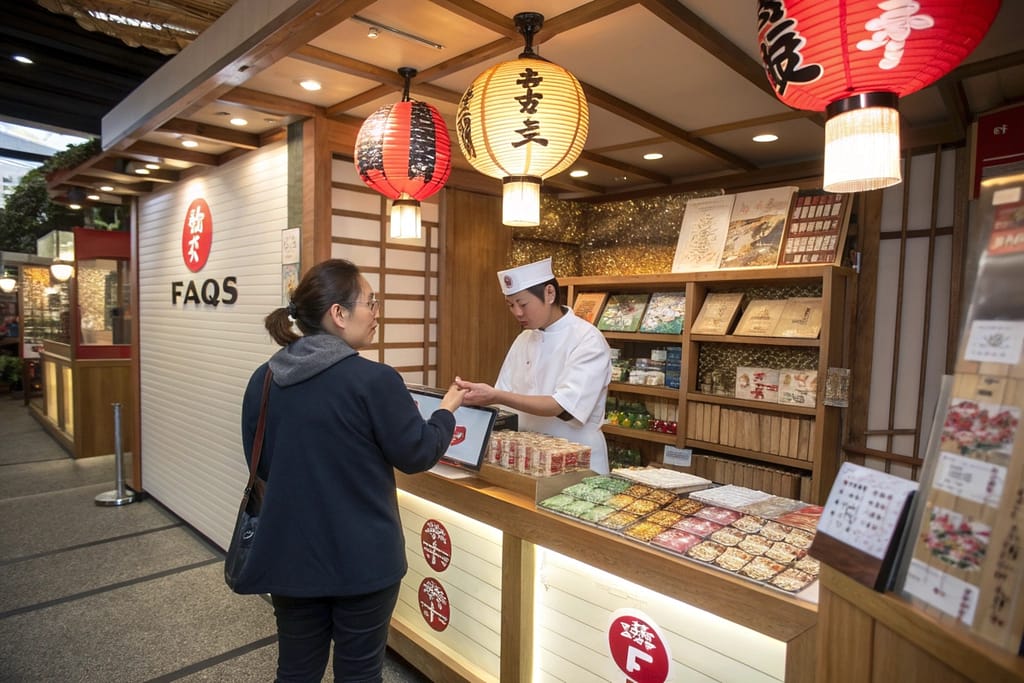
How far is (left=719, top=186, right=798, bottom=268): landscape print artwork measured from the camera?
13.7ft

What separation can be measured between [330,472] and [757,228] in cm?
361

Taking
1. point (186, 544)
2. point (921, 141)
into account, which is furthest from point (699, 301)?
point (186, 544)

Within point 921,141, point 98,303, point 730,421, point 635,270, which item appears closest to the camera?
point 921,141

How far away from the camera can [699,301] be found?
458cm

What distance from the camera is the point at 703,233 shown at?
4.59 m

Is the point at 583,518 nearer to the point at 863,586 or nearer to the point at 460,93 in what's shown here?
the point at 863,586

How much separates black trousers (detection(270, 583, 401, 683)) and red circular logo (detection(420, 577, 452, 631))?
2.83 ft

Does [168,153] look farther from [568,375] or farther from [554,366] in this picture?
[568,375]

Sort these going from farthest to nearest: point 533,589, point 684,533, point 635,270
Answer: point 635,270 < point 533,589 < point 684,533

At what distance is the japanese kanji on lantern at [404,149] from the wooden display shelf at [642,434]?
8.38 ft

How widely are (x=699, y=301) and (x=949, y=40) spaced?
3.10m

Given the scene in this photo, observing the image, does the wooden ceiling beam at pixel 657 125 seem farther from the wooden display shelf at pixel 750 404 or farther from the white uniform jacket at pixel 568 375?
the wooden display shelf at pixel 750 404

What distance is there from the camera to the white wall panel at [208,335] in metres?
4.48

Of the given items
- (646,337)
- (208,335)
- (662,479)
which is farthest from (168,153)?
(662,479)
